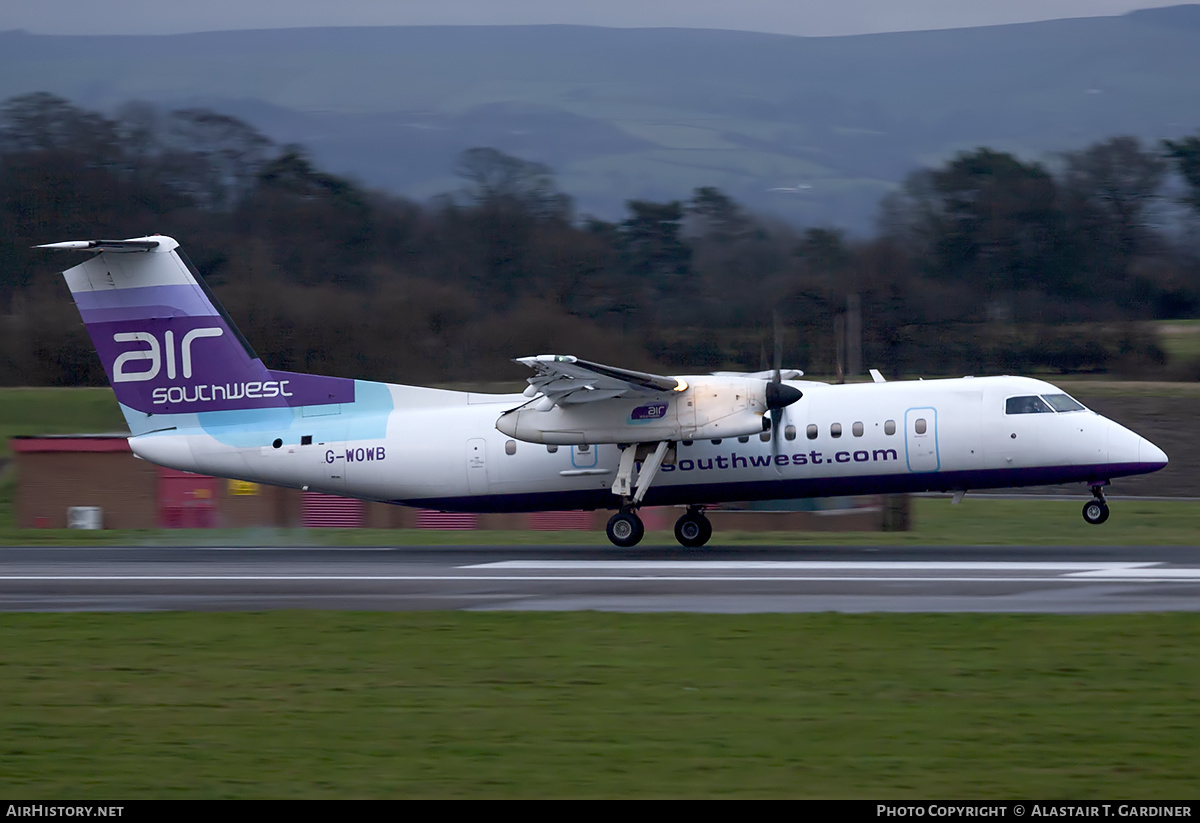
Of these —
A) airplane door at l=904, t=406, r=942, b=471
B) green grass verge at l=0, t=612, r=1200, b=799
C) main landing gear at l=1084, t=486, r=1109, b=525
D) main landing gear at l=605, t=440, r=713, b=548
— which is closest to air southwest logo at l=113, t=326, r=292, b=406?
main landing gear at l=605, t=440, r=713, b=548

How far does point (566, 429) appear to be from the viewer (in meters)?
18.7

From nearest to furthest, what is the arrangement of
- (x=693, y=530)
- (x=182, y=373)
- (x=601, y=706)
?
1. (x=601, y=706)
2. (x=182, y=373)
3. (x=693, y=530)

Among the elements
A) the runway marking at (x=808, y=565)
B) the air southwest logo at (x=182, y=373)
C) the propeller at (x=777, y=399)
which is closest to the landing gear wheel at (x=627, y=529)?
the runway marking at (x=808, y=565)

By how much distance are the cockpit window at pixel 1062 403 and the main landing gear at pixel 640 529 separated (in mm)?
5599

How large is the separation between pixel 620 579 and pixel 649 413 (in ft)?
13.3

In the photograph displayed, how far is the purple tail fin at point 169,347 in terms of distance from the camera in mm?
19578

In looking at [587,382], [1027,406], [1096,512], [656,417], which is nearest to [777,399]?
[656,417]

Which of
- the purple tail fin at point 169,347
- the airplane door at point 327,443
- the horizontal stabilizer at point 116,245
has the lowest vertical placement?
the airplane door at point 327,443

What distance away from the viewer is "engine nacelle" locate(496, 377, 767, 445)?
18.2 m

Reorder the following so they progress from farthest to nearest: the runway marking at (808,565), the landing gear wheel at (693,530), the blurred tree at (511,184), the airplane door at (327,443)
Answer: the blurred tree at (511,184)
the landing gear wheel at (693,530)
the airplane door at (327,443)
the runway marking at (808,565)

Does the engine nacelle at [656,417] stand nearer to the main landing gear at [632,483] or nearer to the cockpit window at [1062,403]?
the main landing gear at [632,483]

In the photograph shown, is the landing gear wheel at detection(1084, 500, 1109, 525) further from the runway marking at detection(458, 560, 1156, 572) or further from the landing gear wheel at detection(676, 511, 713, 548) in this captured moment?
the landing gear wheel at detection(676, 511, 713, 548)

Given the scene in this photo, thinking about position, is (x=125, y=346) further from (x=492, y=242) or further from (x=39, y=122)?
(x=39, y=122)

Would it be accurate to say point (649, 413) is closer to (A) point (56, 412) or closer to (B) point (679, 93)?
(A) point (56, 412)
